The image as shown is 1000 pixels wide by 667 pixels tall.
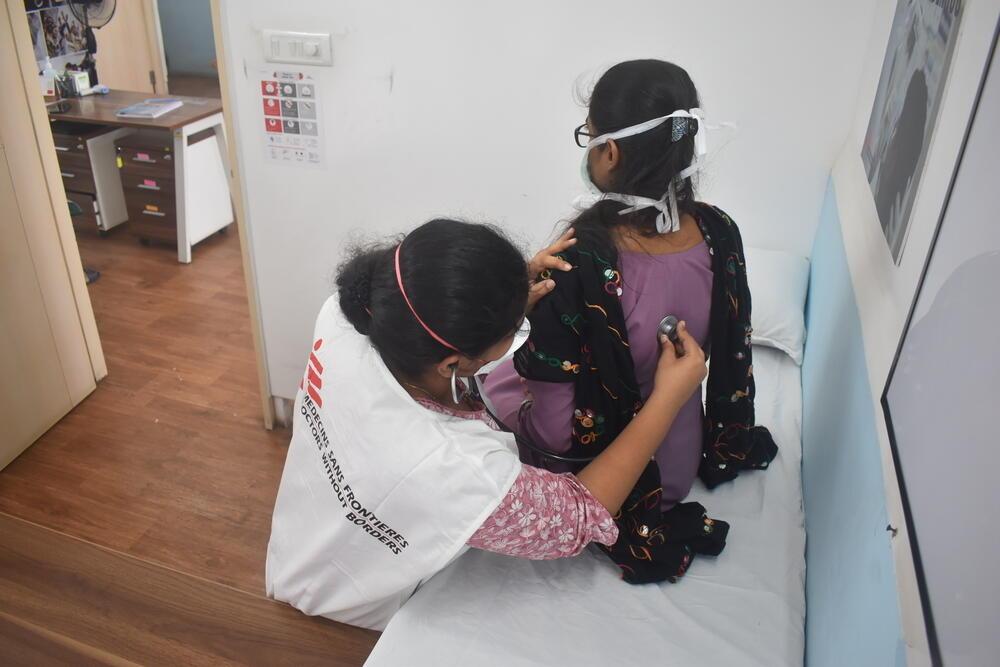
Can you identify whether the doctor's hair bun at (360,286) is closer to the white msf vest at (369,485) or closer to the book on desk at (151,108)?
the white msf vest at (369,485)

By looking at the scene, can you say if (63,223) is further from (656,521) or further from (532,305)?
(656,521)

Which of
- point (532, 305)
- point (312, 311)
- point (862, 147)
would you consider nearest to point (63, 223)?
point (312, 311)

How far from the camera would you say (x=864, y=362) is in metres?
1.18

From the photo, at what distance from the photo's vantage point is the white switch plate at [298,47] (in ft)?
6.64

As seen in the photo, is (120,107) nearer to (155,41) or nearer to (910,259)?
(155,41)

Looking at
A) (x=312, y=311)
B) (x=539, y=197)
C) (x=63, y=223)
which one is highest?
(x=539, y=197)

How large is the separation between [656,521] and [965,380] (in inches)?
28.6

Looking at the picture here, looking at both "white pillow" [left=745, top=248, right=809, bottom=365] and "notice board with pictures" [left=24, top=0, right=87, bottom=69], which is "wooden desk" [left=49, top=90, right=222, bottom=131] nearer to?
"notice board with pictures" [left=24, top=0, right=87, bottom=69]

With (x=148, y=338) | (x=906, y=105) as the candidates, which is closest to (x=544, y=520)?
(x=906, y=105)

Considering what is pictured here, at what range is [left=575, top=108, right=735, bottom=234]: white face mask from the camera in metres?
1.15

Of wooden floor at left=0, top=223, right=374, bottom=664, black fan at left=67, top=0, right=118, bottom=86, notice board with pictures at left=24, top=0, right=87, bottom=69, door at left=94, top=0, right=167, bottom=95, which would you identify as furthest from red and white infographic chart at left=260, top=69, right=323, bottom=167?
door at left=94, top=0, right=167, bottom=95

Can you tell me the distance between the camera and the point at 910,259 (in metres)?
1.04

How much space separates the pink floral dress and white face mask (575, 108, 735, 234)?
446 millimetres

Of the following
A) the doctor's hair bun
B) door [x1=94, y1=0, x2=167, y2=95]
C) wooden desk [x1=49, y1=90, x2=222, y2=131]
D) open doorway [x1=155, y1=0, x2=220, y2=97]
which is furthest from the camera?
open doorway [x1=155, y1=0, x2=220, y2=97]
